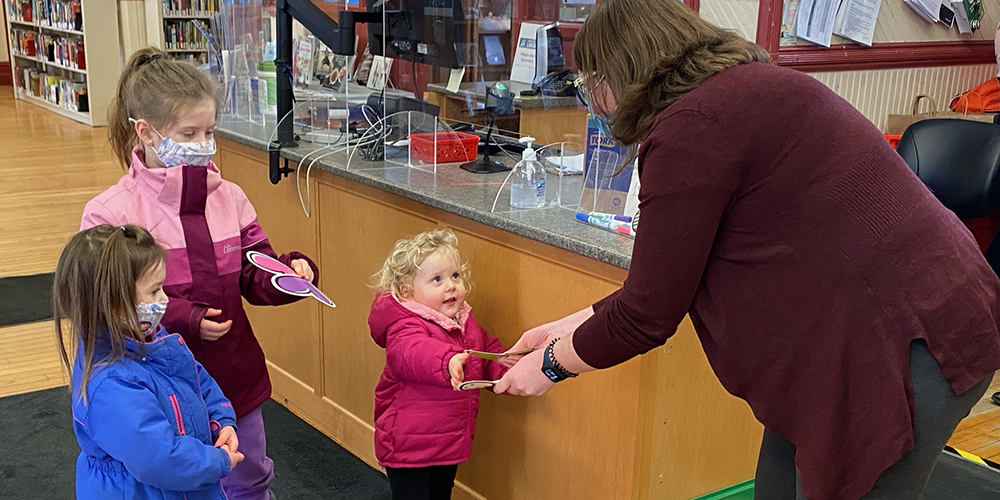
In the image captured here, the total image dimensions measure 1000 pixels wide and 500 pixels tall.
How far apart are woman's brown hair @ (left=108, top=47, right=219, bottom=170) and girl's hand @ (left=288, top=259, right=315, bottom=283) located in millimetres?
385

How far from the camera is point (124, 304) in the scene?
5.15ft

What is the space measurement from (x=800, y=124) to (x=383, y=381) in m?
1.28

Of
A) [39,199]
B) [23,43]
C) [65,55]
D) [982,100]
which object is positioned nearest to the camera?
[982,100]

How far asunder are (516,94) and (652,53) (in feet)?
5.29

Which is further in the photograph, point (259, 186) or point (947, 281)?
point (259, 186)

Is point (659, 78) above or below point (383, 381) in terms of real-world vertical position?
above

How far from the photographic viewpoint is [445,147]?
9.18 feet

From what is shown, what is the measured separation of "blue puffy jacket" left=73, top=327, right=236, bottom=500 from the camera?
154 cm

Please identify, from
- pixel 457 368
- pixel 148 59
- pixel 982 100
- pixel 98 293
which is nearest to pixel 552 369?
pixel 457 368

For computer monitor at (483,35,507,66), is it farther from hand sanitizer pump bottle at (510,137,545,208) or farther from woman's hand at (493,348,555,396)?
woman's hand at (493,348,555,396)

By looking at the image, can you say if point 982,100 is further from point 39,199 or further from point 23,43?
point 23,43

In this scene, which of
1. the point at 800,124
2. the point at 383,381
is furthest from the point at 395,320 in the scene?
the point at 800,124

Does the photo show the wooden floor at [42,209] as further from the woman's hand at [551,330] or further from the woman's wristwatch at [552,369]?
the woman's wristwatch at [552,369]

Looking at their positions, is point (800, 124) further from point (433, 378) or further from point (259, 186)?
point (259, 186)
